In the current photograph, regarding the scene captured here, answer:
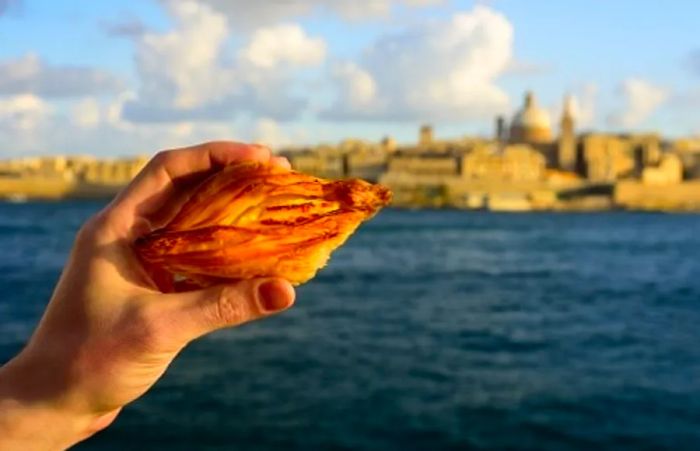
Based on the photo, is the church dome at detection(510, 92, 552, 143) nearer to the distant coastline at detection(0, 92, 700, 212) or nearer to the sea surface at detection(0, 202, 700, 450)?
the distant coastline at detection(0, 92, 700, 212)

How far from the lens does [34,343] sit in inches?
50.8

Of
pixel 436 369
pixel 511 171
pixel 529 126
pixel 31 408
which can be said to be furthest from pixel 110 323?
pixel 529 126

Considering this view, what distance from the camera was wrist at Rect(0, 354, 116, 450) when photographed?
129cm

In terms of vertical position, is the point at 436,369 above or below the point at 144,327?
below

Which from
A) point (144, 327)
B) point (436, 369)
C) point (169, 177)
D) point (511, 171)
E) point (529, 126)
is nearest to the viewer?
point (144, 327)

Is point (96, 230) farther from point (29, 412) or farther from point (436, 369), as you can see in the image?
point (436, 369)

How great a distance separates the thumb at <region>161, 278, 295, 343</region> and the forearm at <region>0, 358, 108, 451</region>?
0.66ft

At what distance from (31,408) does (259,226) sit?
0.37 metres

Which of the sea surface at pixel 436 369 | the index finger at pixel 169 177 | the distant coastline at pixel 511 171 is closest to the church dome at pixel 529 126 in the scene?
the distant coastline at pixel 511 171

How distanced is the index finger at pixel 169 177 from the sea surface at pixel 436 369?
581 cm

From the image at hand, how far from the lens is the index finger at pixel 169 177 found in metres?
1.32

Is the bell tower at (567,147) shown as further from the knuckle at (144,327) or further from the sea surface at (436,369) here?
the knuckle at (144,327)

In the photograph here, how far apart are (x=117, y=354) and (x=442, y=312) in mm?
14091

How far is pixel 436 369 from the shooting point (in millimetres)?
9789
